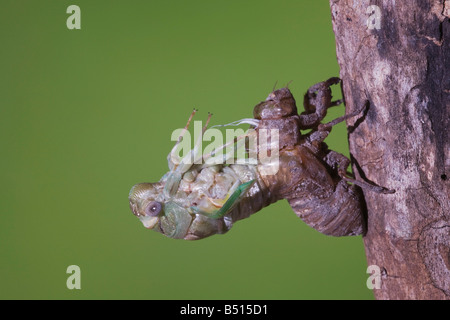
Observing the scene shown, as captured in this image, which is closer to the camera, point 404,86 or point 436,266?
point 404,86

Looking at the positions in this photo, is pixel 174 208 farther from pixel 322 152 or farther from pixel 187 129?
pixel 322 152

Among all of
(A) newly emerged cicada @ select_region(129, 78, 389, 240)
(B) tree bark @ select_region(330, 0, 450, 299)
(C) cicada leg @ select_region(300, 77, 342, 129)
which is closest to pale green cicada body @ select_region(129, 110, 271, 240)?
(A) newly emerged cicada @ select_region(129, 78, 389, 240)

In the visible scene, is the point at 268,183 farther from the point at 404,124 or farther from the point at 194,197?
the point at 404,124

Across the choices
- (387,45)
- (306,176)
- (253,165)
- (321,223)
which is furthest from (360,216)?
(387,45)

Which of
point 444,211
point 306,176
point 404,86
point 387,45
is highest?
point 387,45

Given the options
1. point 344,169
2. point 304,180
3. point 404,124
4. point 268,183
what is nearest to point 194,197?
point 268,183

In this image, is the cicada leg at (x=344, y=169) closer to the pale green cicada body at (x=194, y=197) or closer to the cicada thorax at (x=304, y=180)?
the cicada thorax at (x=304, y=180)
